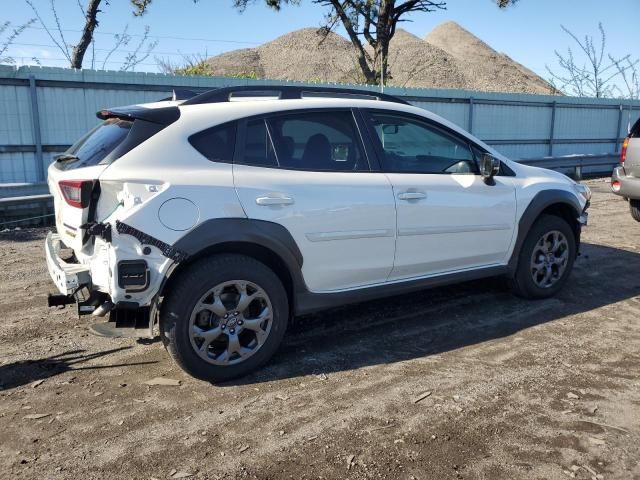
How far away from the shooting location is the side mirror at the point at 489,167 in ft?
15.7

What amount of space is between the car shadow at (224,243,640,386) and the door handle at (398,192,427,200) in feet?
3.68

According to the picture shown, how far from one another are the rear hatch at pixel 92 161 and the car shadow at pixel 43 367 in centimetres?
89

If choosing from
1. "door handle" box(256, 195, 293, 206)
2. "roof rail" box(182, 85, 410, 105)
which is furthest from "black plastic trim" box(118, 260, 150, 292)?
"roof rail" box(182, 85, 410, 105)

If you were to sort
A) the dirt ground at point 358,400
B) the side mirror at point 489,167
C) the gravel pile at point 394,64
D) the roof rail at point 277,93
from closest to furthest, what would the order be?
the dirt ground at point 358,400
the roof rail at point 277,93
the side mirror at point 489,167
the gravel pile at point 394,64

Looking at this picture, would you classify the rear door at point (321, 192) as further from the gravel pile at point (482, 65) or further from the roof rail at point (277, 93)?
the gravel pile at point (482, 65)

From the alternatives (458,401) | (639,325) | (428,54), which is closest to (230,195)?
(458,401)

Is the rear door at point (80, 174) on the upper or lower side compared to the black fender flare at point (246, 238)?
upper

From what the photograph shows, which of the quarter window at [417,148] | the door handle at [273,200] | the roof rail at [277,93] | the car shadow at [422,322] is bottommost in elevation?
the car shadow at [422,322]

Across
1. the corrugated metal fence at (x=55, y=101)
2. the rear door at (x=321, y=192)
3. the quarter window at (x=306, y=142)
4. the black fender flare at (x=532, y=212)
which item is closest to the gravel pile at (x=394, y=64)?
the corrugated metal fence at (x=55, y=101)

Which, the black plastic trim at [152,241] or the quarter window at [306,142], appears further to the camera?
the quarter window at [306,142]

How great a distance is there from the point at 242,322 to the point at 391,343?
1.29 metres

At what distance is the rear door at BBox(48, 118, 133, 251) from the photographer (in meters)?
3.54

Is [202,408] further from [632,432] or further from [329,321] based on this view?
[632,432]

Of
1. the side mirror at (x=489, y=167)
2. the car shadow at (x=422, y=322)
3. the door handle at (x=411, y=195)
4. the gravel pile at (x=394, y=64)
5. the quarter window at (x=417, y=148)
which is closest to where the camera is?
the car shadow at (x=422, y=322)
